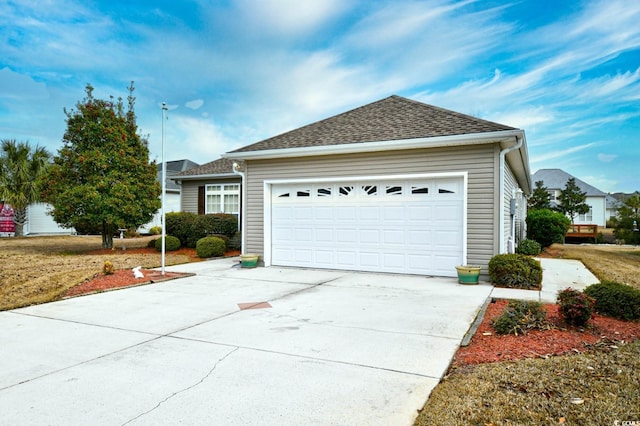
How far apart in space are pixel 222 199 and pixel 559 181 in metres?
35.7

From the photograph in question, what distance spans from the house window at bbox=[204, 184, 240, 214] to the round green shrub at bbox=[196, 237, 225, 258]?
3357 mm

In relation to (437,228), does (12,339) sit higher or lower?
lower

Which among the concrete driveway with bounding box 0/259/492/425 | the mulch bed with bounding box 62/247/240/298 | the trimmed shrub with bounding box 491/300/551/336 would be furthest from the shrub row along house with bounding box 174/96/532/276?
the trimmed shrub with bounding box 491/300/551/336

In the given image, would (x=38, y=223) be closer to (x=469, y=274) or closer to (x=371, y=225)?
(x=371, y=225)

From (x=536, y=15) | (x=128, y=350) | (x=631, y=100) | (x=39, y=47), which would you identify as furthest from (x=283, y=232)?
(x=631, y=100)

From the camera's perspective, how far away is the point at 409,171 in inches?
362

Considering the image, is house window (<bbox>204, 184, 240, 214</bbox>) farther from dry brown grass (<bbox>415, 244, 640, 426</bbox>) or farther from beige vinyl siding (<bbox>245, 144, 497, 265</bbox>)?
dry brown grass (<bbox>415, 244, 640, 426</bbox>)

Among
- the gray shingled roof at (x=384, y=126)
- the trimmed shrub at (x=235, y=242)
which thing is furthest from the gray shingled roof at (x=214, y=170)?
the gray shingled roof at (x=384, y=126)

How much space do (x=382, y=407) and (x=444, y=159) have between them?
6975mm

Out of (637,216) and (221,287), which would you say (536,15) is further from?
(637,216)

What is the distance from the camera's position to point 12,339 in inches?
182

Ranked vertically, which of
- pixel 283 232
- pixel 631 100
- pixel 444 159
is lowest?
pixel 283 232

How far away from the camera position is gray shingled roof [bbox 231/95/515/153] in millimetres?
8875

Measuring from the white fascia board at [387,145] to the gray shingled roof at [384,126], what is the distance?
15 centimetres
